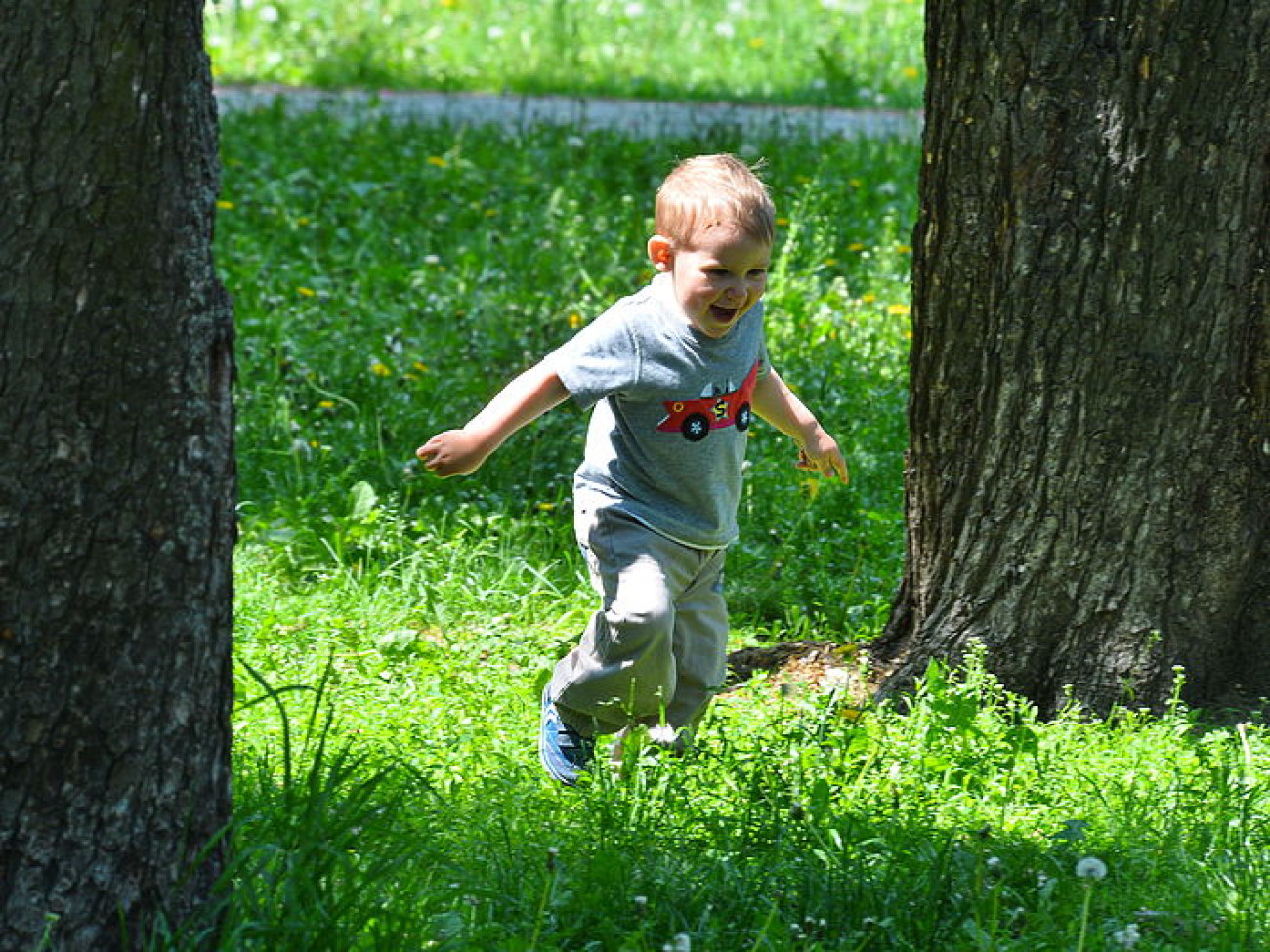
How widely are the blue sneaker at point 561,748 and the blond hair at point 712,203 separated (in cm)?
110

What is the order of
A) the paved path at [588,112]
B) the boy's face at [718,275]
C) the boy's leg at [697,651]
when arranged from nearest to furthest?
the boy's face at [718,275] < the boy's leg at [697,651] < the paved path at [588,112]

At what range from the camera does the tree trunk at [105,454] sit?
246 centimetres

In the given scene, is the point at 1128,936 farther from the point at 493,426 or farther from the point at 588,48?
the point at 588,48

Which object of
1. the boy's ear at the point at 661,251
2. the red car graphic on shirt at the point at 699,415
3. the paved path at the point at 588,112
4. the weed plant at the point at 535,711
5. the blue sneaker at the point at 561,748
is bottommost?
the blue sneaker at the point at 561,748

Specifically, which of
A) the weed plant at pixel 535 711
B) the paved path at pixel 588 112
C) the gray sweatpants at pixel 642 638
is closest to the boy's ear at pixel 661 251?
the gray sweatpants at pixel 642 638

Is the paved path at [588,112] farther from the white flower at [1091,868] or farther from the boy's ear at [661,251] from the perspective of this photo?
the white flower at [1091,868]

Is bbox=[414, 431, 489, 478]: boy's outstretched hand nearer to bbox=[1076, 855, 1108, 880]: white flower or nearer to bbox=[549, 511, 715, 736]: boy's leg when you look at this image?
bbox=[549, 511, 715, 736]: boy's leg

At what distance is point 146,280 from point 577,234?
5218 millimetres

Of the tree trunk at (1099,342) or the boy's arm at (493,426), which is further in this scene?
the tree trunk at (1099,342)

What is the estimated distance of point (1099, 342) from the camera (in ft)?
12.8

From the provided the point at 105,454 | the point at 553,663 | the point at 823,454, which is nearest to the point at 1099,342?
the point at 823,454

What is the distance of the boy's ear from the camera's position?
12.4ft

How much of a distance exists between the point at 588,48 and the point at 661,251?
9096mm

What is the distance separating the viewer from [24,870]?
2.53 metres
